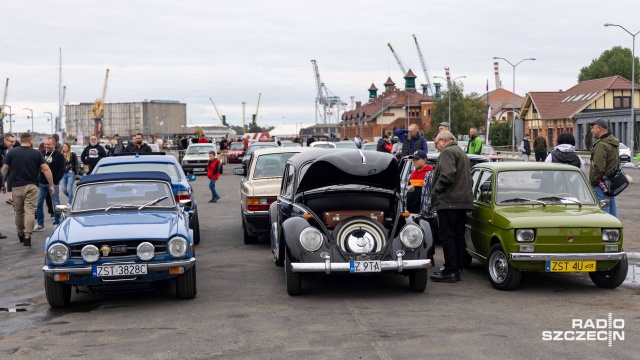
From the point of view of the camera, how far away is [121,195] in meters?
11.0

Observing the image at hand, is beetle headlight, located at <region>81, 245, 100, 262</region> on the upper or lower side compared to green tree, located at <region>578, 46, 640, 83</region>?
lower

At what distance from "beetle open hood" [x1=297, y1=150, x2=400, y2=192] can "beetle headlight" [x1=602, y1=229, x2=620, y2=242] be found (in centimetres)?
262

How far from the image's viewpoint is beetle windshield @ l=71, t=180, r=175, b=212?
1071cm

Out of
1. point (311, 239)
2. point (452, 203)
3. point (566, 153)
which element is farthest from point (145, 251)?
point (566, 153)

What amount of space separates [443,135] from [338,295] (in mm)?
2697

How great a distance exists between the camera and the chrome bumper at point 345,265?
9.40 metres

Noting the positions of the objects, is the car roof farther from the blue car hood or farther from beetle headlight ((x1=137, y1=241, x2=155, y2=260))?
beetle headlight ((x1=137, y1=241, x2=155, y2=260))

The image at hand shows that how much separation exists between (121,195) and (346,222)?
3.18 m

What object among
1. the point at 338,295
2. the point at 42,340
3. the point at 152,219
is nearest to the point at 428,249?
the point at 338,295

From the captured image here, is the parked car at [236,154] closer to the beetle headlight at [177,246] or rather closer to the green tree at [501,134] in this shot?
the beetle headlight at [177,246]

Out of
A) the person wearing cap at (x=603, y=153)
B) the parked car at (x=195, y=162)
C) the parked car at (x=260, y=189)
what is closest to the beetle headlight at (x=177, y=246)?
the parked car at (x=260, y=189)

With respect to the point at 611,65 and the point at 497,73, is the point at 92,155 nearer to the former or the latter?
the point at 611,65

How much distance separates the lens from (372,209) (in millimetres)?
10703

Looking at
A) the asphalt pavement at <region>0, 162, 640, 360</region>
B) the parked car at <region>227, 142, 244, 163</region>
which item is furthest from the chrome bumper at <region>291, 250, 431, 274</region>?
the parked car at <region>227, 142, 244, 163</region>
